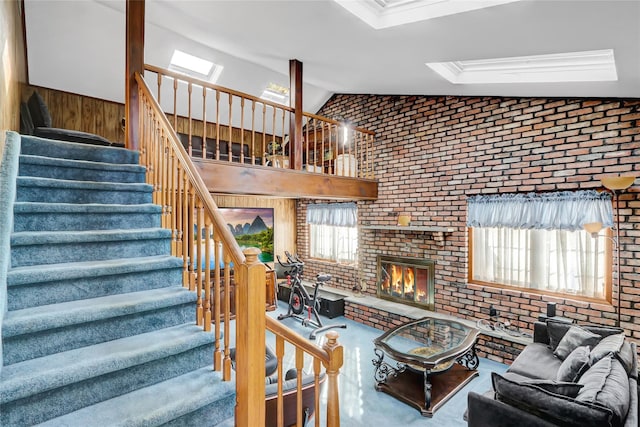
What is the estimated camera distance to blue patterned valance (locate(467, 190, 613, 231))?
3.39 metres

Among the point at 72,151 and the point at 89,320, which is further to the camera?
the point at 72,151

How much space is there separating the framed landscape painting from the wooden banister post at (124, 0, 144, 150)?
10.9 ft

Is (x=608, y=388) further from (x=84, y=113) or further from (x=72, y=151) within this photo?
(x=84, y=113)

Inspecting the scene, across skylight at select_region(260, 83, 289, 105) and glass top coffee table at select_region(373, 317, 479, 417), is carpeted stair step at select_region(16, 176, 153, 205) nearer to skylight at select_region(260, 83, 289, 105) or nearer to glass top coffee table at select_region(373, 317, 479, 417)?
glass top coffee table at select_region(373, 317, 479, 417)

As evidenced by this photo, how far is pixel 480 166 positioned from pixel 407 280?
201cm

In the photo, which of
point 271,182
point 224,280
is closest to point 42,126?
point 271,182

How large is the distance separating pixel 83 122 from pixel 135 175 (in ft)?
11.7

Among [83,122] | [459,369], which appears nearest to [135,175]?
[83,122]

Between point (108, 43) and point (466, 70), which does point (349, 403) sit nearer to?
point (466, 70)

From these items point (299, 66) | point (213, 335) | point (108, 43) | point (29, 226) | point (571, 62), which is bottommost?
point (213, 335)

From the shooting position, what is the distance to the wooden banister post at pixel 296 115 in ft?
15.0

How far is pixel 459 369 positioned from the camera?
3.69 m

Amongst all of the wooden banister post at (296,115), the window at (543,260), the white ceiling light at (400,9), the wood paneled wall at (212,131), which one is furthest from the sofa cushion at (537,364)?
the wood paneled wall at (212,131)

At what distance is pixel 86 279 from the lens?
1.86 meters
